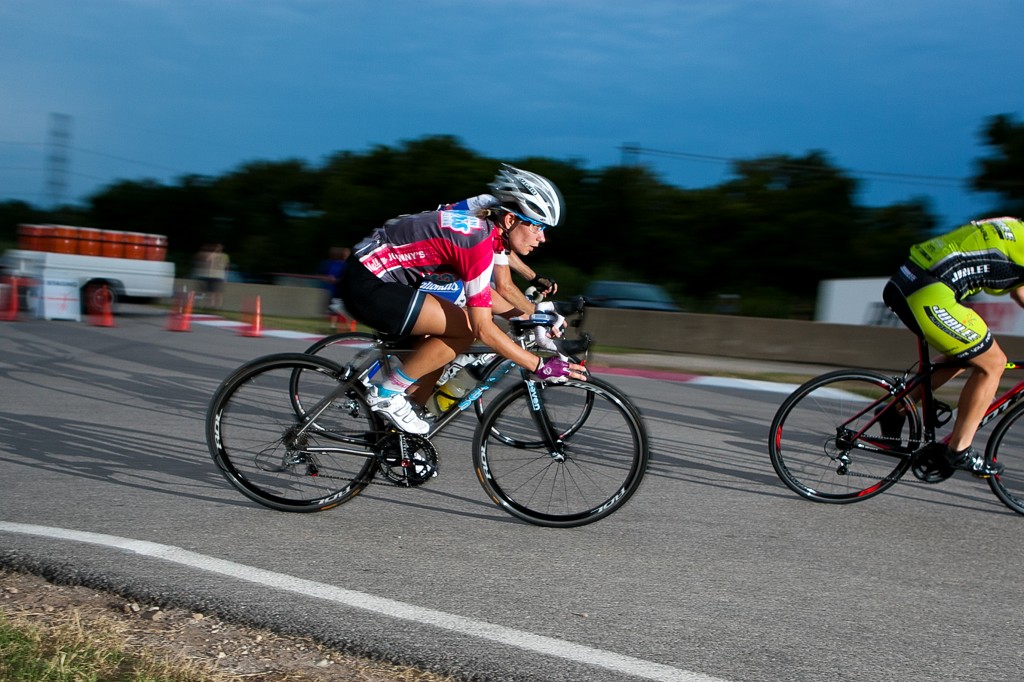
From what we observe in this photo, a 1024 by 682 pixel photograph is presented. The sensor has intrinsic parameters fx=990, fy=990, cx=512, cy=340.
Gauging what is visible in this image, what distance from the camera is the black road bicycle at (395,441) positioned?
5074 mm

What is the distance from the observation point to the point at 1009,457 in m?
5.80

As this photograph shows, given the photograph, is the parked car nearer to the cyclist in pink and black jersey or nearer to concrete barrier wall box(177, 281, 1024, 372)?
concrete barrier wall box(177, 281, 1024, 372)

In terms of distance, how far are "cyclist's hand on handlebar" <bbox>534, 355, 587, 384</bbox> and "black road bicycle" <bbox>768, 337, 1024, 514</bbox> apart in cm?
155

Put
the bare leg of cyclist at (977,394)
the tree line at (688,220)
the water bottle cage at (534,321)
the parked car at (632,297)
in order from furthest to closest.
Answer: the tree line at (688,220), the parked car at (632,297), the bare leg of cyclist at (977,394), the water bottle cage at (534,321)

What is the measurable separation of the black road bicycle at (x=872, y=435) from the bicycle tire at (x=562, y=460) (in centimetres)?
129

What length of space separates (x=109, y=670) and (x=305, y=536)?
5.58 ft

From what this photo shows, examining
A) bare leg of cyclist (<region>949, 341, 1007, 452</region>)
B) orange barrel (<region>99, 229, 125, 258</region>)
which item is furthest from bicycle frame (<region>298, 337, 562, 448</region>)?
orange barrel (<region>99, 229, 125, 258</region>)

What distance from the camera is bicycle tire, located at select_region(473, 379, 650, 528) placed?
16.6ft

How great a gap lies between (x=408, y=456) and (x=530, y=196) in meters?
1.47

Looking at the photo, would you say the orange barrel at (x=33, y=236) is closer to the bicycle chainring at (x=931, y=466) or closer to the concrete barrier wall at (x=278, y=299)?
the concrete barrier wall at (x=278, y=299)

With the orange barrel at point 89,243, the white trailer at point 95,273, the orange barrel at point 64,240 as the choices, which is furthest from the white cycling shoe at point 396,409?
the orange barrel at point 89,243

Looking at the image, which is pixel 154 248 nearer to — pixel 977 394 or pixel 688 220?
pixel 977 394

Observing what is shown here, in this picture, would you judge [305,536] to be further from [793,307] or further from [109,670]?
[793,307]

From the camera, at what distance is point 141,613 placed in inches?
147
